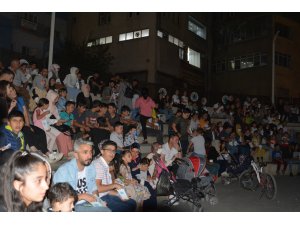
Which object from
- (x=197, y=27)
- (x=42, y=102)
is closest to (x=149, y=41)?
(x=197, y=27)

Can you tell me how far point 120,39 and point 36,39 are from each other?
7.82 meters

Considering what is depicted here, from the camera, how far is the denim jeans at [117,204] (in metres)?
4.50

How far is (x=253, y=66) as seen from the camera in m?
25.7

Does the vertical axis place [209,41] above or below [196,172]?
above

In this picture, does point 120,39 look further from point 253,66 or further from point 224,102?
point 253,66

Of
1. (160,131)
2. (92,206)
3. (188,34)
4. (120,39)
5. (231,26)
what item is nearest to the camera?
(92,206)

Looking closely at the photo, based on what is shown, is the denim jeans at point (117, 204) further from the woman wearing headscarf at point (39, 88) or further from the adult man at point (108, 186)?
the woman wearing headscarf at point (39, 88)

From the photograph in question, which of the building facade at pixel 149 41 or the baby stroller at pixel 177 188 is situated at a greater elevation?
the building facade at pixel 149 41

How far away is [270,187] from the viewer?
299 inches

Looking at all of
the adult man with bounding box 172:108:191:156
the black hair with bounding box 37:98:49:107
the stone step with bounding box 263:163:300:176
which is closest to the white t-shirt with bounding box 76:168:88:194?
the black hair with bounding box 37:98:49:107

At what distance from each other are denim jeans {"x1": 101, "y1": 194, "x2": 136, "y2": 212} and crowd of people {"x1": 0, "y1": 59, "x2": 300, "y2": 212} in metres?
0.02

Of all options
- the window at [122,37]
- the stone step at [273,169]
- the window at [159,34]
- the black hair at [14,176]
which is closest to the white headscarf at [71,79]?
the black hair at [14,176]

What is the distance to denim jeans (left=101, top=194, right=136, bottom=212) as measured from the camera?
450cm

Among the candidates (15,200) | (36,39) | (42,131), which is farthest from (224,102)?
(36,39)
